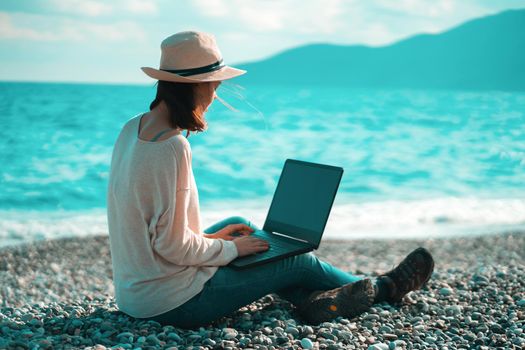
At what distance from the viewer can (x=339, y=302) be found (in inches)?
146

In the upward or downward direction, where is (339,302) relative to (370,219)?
upward

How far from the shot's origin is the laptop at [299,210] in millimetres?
3568

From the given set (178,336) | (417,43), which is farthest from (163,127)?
(417,43)

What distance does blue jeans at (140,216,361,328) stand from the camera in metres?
3.32

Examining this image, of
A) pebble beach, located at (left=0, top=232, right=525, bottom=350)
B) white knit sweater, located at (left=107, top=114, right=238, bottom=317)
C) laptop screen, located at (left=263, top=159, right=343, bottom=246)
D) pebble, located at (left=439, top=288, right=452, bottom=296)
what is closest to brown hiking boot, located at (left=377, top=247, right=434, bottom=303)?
pebble beach, located at (left=0, top=232, right=525, bottom=350)

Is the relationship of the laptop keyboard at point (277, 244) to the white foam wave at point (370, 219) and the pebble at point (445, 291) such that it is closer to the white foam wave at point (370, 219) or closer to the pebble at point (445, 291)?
the pebble at point (445, 291)

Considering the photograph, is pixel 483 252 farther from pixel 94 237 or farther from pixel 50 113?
pixel 50 113

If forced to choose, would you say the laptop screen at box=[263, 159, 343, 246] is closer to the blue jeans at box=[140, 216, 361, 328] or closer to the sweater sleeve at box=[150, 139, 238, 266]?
the blue jeans at box=[140, 216, 361, 328]

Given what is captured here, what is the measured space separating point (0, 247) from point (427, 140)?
59.2 ft

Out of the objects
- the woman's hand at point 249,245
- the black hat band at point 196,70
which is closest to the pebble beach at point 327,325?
the woman's hand at point 249,245

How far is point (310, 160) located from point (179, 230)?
1616 centimetres

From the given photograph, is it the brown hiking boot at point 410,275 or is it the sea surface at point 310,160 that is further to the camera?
the sea surface at point 310,160

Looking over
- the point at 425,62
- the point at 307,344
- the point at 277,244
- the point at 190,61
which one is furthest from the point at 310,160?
the point at 425,62

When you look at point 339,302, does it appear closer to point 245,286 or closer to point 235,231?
point 245,286
